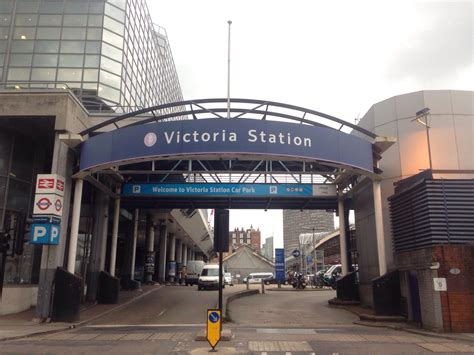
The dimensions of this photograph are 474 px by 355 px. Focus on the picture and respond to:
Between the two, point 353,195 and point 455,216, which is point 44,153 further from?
point 455,216

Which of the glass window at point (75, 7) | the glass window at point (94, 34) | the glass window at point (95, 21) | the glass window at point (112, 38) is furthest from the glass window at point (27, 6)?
the glass window at point (112, 38)

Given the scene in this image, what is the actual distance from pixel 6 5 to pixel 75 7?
534cm

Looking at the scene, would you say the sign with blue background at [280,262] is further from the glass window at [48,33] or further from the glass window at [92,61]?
the glass window at [48,33]

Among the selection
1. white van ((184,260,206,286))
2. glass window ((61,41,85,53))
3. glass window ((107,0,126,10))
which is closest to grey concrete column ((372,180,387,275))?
glass window ((61,41,85,53))

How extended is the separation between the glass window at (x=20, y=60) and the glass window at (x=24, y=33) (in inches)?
64.2

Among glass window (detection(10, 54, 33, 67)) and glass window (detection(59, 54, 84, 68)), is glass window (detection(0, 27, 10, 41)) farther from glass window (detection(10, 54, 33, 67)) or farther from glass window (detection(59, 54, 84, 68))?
glass window (detection(59, 54, 84, 68))

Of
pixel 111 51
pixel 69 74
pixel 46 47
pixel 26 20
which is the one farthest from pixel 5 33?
pixel 111 51

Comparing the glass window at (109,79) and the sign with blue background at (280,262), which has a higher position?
the glass window at (109,79)

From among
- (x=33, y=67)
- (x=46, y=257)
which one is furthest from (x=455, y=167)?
(x=33, y=67)

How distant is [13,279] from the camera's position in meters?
19.3

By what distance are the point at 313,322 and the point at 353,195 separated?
9446 millimetres

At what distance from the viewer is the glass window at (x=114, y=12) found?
1339 inches

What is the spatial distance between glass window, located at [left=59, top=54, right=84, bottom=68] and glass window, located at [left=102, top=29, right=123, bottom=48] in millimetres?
2401

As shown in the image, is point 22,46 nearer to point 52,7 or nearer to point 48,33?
point 48,33
